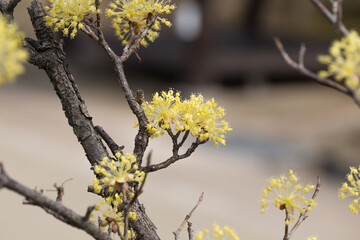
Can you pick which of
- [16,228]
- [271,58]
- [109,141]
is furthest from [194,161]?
[109,141]

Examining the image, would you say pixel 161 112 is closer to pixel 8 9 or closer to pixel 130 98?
pixel 130 98

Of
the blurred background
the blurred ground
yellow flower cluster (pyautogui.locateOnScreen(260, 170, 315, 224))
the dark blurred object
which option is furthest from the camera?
the dark blurred object

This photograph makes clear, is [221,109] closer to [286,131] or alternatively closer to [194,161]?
[194,161]

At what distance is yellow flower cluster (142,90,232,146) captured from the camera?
2.18ft

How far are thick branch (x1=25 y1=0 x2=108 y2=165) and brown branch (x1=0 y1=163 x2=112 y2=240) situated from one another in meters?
0.16

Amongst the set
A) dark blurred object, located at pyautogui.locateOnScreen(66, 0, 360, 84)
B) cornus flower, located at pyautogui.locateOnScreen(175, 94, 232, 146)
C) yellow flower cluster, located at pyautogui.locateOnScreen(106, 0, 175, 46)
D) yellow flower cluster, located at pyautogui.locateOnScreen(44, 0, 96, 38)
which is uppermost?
dark blurred object, located at pyautogui.locateOnScreen(66, 0, 360, 84)

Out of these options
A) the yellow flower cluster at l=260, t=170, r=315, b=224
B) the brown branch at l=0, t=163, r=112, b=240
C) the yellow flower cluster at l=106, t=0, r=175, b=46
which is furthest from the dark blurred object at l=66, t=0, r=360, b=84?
the brown branch at l=0, t=163, r=112, b=240

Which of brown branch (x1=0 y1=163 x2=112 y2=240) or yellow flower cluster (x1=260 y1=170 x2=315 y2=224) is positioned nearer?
brown branch (x1=0 y1=163 x2=112 y2=240)

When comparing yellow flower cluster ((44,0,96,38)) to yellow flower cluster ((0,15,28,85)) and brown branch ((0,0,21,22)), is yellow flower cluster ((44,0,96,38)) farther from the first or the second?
yellow flower cluster ((0,15,28,85))

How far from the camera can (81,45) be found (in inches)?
Result: 261

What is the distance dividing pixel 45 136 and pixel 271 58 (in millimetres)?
2778

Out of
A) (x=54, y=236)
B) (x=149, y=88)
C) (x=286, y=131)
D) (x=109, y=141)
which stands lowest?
(x=109, y=141)

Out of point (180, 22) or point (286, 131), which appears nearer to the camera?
point (286, 131)

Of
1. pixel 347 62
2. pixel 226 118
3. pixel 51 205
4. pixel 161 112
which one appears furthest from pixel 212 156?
pixel 347 62
